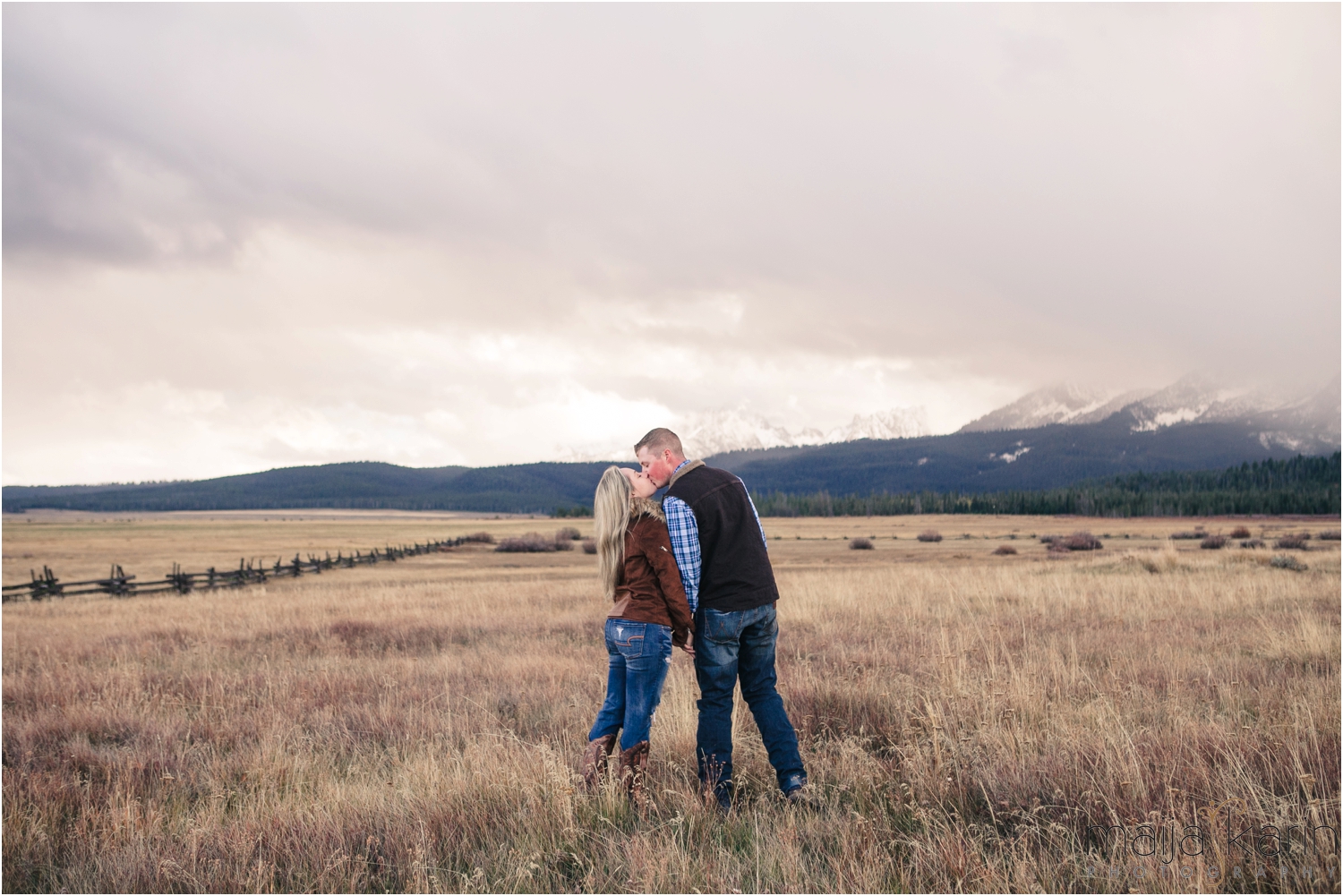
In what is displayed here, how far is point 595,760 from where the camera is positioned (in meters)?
4.89

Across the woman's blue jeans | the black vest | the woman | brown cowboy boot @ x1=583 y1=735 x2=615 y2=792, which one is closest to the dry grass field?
brown cowboy boot @ x1=583 y1=735 x2=615 y2=792

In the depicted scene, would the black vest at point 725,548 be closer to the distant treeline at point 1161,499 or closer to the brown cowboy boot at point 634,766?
the brown cowboy boot at point 634,766

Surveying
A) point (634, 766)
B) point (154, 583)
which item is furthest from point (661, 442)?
point (154, 583)

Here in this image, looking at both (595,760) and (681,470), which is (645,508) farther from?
(595,760)

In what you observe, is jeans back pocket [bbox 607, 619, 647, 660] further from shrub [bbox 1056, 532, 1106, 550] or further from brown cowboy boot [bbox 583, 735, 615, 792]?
shrub [bbox 1056, 532, 1106, 550]

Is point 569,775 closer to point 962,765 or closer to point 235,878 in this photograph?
point 235,878

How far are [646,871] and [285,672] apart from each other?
767 cm

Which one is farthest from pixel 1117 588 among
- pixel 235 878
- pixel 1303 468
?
pixel 1303 468

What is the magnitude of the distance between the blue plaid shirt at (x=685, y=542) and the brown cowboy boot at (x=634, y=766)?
0.95 m

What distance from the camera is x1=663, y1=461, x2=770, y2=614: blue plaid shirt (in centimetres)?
479

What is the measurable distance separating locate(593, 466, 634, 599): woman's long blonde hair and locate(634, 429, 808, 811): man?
0.28 m

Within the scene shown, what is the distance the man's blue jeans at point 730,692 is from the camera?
4.74 metres

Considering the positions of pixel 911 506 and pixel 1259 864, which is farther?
pixel 911 506

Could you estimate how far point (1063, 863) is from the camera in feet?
11.7
